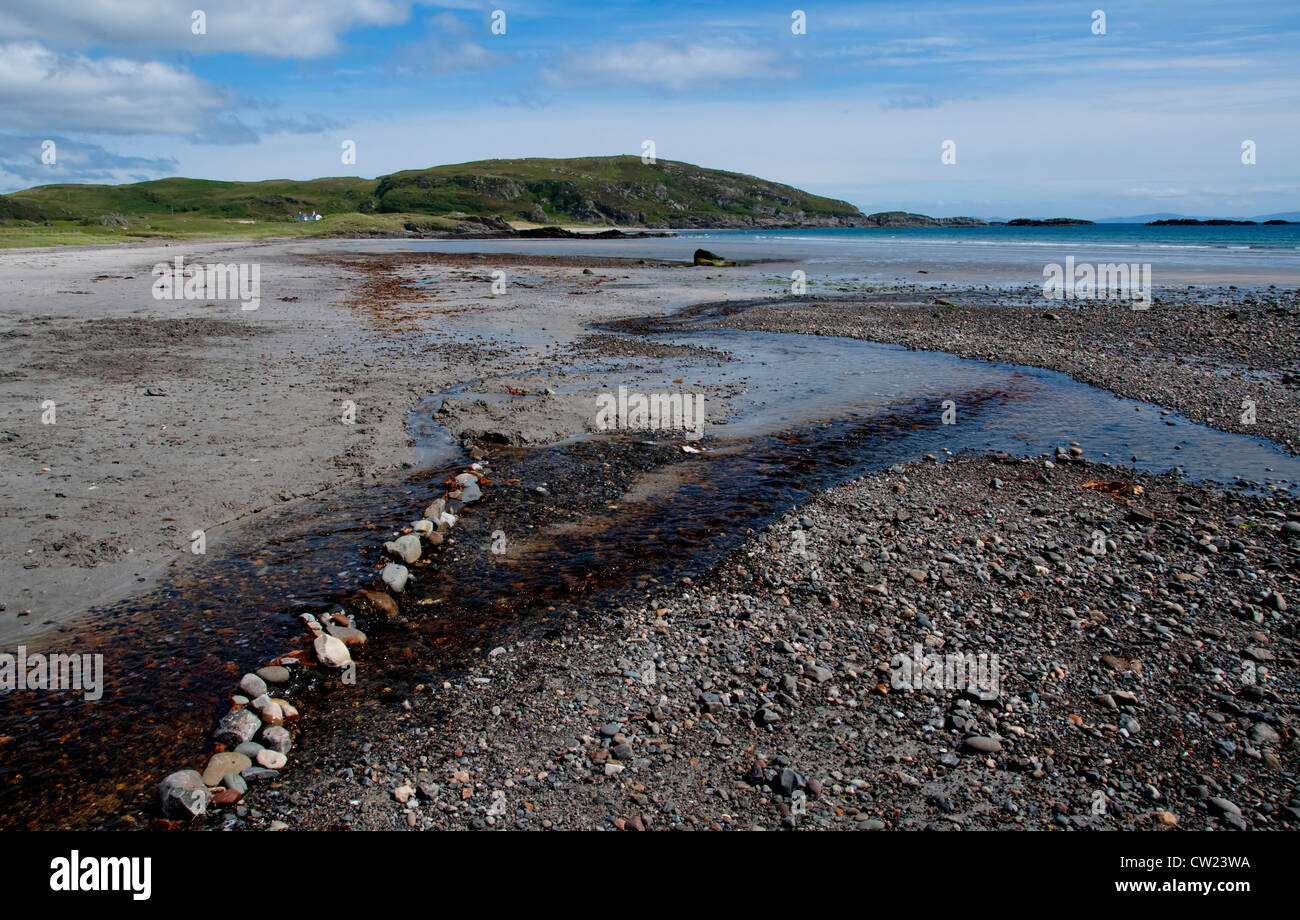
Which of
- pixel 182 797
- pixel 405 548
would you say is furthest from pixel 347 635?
pixel 182 797

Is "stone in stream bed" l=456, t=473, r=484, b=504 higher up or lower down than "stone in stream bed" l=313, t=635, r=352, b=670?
higher up

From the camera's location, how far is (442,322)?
32.2m

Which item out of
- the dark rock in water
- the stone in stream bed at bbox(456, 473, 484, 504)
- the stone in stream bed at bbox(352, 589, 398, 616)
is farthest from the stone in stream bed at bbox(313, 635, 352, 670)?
the stone in stream bed at bbox(456, 473, 484, 504)

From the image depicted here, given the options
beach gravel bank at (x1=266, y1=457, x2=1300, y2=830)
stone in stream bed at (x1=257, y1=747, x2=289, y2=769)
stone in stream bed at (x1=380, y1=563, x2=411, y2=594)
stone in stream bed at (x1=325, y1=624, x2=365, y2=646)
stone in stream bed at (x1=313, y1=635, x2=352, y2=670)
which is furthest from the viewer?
stone in stream bed at (x1=380, y1=563, x2=411, y2=594)

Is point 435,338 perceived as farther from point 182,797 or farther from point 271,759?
point 182,797

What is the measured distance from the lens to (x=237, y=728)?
266 inches

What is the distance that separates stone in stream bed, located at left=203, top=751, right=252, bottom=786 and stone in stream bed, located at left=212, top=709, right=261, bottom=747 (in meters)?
0.22

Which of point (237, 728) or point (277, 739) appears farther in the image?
point (237, 728)

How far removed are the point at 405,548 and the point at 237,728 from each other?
397cm

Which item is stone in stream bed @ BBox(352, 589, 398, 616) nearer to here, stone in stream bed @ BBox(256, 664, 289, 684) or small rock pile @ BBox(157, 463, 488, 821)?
small rock pile @ BBox(157, 463, 488, 821)

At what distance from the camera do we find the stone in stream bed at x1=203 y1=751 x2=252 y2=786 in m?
6.15

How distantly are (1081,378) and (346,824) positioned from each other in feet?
78.8

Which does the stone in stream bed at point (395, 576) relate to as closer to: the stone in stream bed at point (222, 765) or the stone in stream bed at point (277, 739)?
the stone in stream bed at point (277, 739)

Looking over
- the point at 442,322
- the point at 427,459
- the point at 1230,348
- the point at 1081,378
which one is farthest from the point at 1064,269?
the point at 427,459
